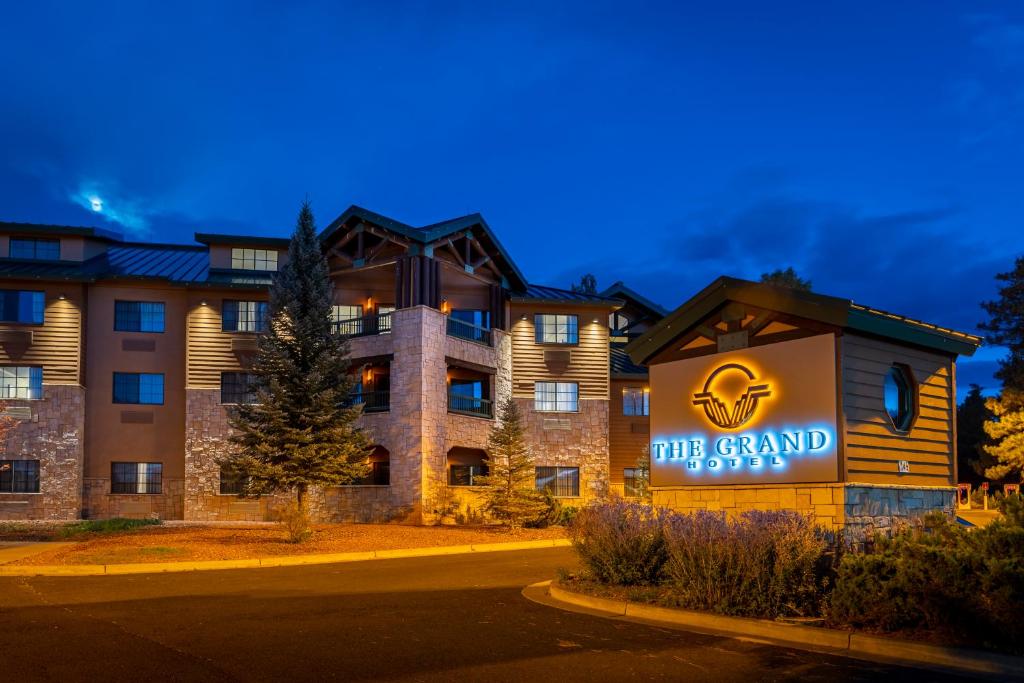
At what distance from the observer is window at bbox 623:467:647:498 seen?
35.9 m

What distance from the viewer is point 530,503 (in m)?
28.2

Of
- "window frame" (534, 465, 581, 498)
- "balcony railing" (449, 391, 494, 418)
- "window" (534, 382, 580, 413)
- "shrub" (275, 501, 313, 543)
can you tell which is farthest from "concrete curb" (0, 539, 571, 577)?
"window" (534, 382, 580, 413)

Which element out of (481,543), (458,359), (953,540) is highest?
(458,359)

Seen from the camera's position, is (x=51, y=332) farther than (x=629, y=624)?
Yes

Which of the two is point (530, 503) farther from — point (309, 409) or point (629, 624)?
point (629, 624)

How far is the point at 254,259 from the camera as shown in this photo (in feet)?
124

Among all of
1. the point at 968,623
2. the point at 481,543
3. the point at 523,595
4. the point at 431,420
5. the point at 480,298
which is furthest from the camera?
the point at 480,298

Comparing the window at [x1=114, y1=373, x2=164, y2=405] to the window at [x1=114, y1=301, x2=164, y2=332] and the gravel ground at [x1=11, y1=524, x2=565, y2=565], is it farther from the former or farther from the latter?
the gravel ground at [x1=11, y1=524, x2=565, y2=565]

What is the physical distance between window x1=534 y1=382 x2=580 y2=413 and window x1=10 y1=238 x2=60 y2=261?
19813mm


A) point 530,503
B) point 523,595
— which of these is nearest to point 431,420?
point 530,503

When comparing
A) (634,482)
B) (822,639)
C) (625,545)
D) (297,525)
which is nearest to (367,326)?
(297,525)

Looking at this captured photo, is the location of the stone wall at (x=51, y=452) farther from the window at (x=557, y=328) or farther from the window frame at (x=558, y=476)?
the window at (x=557, y=328)

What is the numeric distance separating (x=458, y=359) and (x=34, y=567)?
58.3ft

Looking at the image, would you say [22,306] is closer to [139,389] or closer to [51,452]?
[139,389]
